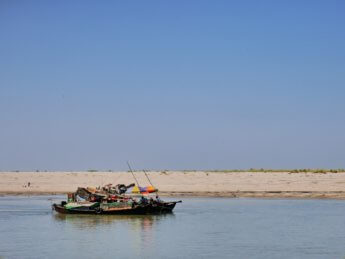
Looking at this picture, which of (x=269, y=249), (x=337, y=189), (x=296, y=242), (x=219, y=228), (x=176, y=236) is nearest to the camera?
(x=269, y=249)

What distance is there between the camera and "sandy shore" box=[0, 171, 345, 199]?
202 feet

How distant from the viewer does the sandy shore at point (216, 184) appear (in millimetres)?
61625

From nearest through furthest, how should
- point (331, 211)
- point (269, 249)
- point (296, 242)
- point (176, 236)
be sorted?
point (269, 249)
point (296, 242)
point (176, 236)
point (331, 211)

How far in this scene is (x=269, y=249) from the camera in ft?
93.9

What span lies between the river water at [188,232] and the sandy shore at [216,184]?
976cm

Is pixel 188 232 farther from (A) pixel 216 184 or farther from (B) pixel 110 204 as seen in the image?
(A) pixel 216 184

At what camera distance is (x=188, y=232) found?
34688 millimetres

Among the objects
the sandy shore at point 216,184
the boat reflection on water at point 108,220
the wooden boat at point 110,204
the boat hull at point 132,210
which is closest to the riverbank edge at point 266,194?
the sandy shore at point 216,184

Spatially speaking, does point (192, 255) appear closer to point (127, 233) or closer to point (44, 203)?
point (127, 233)

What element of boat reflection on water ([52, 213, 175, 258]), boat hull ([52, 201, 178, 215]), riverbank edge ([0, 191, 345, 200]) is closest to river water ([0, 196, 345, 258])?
boat reflection on water ([52, 213, 175, 258])

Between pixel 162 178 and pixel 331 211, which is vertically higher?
pixel 162 178

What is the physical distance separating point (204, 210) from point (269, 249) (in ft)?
59.7

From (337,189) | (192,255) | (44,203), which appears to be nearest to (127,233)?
(192,255)

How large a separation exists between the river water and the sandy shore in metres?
9.76
